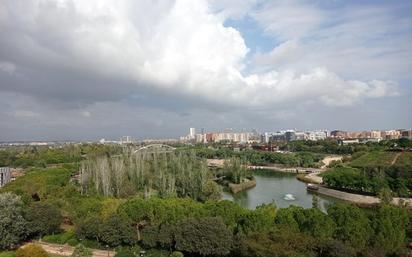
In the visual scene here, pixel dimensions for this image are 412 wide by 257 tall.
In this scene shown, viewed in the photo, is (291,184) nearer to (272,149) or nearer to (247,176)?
(247,176)

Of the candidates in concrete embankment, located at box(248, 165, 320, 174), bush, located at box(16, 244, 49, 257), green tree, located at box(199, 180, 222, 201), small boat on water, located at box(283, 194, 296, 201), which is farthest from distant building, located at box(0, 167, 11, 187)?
concrete embankment, located at box(248, 165, 320, 174)

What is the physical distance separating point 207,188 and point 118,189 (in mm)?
6149

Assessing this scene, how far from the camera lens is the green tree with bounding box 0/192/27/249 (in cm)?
1527

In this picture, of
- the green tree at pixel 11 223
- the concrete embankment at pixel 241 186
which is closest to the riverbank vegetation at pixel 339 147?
the concrete embankment at pixel 241 186

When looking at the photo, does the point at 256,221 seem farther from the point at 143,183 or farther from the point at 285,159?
the point at 285,159

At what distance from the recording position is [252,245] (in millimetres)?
12266

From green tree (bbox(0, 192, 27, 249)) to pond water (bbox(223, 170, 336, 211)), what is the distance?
1505 centimetres

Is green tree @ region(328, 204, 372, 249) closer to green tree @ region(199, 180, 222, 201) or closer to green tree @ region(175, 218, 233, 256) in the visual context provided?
green tree @ region(175, 218, 233, 256)

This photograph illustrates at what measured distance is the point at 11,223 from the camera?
15664 millimetres

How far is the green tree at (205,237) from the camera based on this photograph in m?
13.3

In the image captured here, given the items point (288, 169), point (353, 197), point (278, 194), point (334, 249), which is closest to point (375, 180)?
point (353, 197)

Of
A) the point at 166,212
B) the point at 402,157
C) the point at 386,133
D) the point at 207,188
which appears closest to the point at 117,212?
the point at 166,212

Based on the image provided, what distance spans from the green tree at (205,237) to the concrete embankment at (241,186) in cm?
2024

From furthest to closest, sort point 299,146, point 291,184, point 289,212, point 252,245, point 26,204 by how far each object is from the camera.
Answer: point 299,146 < point 291,184 < point 26,204 < point 289,212 < point 252,245
